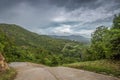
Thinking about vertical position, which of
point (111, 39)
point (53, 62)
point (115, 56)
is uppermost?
point (111, 39)

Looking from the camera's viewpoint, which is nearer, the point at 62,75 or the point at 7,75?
the point at 62,75

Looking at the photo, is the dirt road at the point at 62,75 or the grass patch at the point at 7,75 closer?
the dirt road at the point at 62,75

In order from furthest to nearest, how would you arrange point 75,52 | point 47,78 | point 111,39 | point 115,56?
point 75,52
point 115,56
point 111,39
point 47,78

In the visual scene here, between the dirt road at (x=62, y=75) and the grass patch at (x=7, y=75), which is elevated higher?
the dirt road at (x=62, y=75)

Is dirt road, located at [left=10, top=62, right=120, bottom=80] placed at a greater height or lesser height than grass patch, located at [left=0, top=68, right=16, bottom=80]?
greater

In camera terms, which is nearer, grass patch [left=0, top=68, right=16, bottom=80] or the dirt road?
the dirt road

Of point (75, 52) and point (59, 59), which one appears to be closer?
point (59, 59)

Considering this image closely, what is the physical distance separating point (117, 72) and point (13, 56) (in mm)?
25625

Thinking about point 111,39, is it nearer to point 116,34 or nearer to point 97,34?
point 116,34

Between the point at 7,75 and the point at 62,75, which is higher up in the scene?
the point at 62,75

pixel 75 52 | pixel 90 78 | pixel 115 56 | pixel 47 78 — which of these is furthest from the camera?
pixel 75 52

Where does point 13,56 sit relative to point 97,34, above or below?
below

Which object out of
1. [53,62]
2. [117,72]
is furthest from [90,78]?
[53,62]

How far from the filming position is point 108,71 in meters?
14.1
